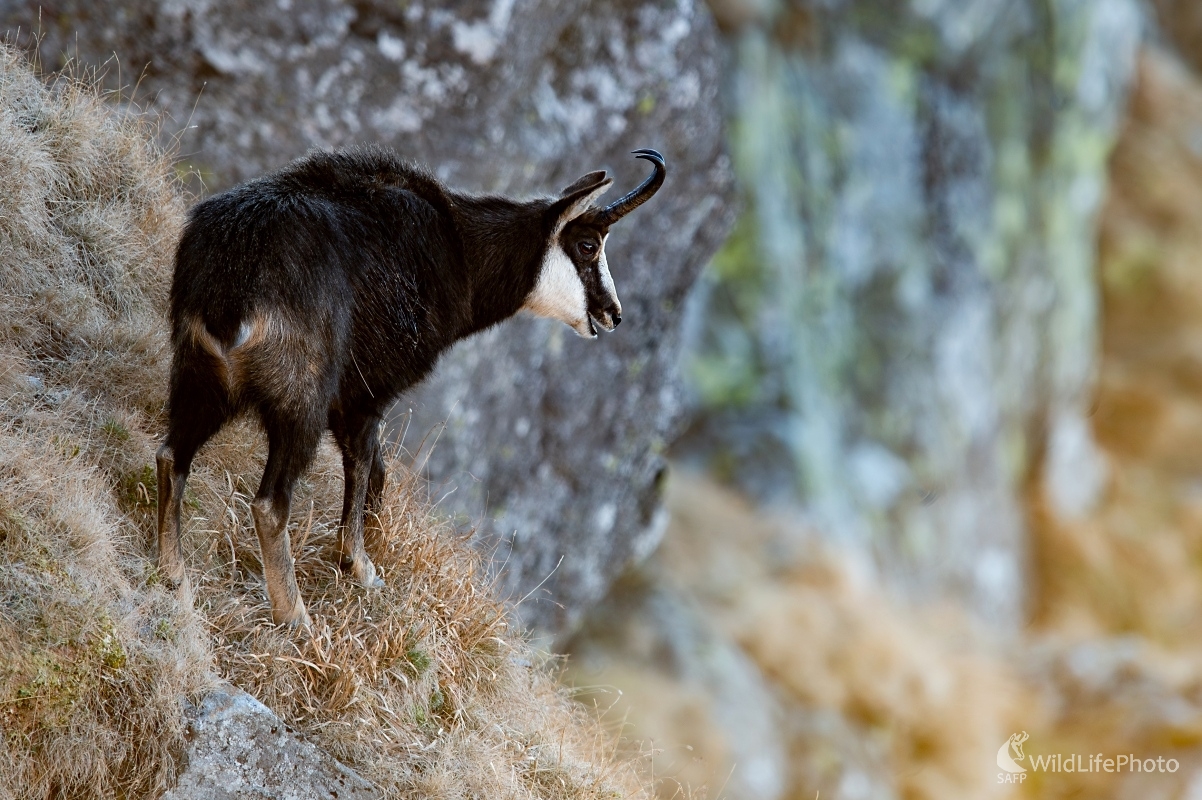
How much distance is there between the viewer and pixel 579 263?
17.6 ft

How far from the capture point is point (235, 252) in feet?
13.8

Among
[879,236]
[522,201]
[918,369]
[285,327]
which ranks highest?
[522,201]

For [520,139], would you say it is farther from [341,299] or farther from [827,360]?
[827,360]

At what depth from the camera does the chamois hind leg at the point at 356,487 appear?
4926 mm

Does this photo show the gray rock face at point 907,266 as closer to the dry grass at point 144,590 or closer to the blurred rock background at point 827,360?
the blurred rock background at point 827,360

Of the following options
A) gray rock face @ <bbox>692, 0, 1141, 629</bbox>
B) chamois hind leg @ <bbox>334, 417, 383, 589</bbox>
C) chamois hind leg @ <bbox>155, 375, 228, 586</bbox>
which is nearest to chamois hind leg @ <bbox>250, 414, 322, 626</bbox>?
chamois hind leg @ <bbox>155, 375, 228, 586</bbox>

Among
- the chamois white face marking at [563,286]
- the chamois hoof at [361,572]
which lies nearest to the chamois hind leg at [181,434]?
the chamois hoof at [361,572]

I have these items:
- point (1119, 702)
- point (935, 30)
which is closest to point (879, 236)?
point (935, 30)

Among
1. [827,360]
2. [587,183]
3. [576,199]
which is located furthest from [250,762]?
[827,360]

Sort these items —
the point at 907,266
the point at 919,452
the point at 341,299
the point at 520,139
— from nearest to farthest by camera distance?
the point at 341,299 → the point at 520,139 → the point at 907,266 → the point at 919,452

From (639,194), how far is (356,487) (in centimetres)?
185

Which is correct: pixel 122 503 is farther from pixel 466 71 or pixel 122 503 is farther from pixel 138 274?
pixel 466 71

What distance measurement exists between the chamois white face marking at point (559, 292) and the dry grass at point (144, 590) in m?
1.20

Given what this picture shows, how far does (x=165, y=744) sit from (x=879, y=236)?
46.9 ft
